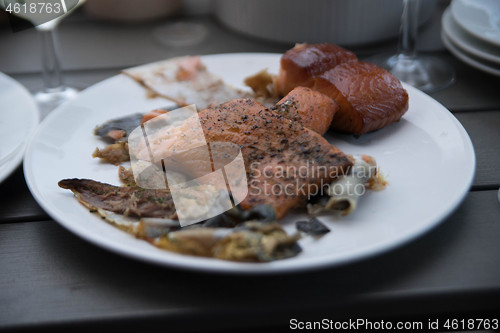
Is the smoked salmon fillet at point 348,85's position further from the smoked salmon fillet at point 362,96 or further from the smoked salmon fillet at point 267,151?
the smoked salmon fillet at point 267,151

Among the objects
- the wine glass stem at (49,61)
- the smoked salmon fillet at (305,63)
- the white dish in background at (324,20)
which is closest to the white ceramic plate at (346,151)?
the smoked salmon fillet at (305,63)

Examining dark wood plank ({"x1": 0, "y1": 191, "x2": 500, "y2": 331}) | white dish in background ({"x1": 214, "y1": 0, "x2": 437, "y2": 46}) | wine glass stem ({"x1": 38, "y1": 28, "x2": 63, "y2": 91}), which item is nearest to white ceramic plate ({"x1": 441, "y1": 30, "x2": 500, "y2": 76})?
white dish in background ({"x1": 214, "y1": 0, "x2": 437, "y2": 46})

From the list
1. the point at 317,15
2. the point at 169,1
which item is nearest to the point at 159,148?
the point at 317,15

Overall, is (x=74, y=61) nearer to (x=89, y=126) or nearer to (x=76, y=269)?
(x=89, y=126)

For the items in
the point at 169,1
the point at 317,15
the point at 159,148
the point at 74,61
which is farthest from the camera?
the point at 169,1

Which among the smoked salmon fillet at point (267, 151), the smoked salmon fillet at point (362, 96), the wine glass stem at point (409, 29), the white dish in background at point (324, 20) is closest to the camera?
the smoked salmon fillet at point (267, 151)

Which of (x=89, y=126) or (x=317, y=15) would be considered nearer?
(x=89, y=126)

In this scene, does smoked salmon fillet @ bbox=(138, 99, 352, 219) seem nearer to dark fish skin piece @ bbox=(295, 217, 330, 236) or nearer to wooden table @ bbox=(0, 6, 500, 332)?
dark fish skin piece @ bbox=(295, 217, 330, 236)

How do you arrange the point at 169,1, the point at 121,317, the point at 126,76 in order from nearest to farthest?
the point at 121,317 → the point at 126,76 → the point at 169,1
